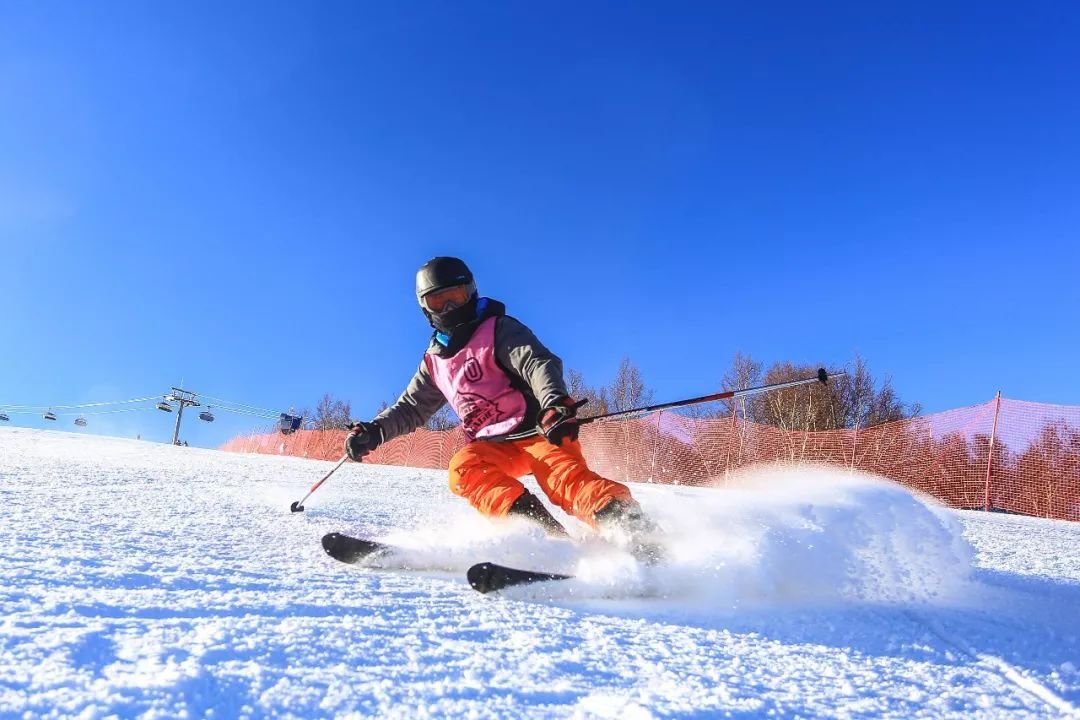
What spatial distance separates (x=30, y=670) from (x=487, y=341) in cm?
223

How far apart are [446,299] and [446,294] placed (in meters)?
0.02

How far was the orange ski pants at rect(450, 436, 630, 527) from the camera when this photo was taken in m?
2.34

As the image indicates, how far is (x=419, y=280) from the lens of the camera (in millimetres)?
3139

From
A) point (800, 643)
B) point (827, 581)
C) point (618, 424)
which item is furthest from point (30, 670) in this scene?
point (618, 424)

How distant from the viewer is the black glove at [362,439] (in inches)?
128

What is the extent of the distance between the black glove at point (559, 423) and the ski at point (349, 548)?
70 cm

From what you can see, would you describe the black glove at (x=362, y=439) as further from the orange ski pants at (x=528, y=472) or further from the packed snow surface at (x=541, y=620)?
the orange ski pants at (x=528, y=472)

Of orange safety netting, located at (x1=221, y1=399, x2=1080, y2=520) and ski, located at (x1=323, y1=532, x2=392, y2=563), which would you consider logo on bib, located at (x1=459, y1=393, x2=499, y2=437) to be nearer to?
ski, located at (x1=323, y1=532, x2=392, y2=563)

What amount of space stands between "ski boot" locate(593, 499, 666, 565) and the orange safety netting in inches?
474

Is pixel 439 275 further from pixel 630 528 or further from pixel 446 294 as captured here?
pixel 630 528

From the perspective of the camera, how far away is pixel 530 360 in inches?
111

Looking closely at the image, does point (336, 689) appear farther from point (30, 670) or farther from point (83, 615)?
point (83, 615)

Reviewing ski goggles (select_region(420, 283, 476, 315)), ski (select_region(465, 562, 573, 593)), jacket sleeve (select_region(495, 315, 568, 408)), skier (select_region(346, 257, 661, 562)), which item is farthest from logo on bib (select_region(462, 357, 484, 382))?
ski (select_region(465, 562, 573, 593))

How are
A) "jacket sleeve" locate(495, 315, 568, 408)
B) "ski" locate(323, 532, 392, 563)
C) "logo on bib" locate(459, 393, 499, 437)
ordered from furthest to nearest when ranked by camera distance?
"logo on bib" locate(459, 393, 499, 437), "jacket sleeve" locate(495, 315, 568, 408), "ski" locate(323, 532, 392, 563)
